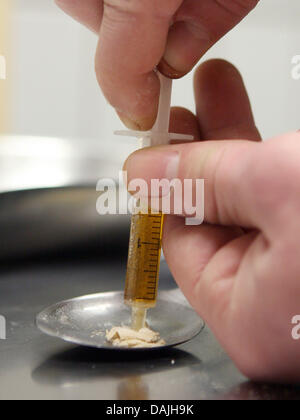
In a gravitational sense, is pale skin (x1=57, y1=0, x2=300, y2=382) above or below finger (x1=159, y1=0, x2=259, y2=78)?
below

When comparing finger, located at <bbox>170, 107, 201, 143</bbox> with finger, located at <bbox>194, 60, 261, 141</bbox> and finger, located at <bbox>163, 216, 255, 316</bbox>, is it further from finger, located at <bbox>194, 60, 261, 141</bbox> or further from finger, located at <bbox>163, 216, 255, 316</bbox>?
finger, located at <bbox>163, 216, 255, 316</bbox>

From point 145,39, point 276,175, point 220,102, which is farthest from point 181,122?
point 276,175

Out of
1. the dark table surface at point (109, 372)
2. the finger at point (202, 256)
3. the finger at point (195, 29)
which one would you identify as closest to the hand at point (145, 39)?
the finger at point (195, 29)

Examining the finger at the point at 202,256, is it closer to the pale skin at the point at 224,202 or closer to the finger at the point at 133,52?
the pale skin at the point at 224,202

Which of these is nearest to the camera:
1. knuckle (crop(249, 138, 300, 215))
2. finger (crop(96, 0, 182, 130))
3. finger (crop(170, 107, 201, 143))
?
knuckle (crop(249, 138, 300, 215))

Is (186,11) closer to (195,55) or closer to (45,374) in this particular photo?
(195,55)

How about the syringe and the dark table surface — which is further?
the syringe

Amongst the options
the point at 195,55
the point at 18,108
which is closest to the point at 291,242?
the point at 195,55

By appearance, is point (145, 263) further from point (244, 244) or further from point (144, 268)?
point (244, 244)

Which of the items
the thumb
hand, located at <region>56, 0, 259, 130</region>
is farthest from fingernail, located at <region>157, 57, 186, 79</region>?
the thumb
